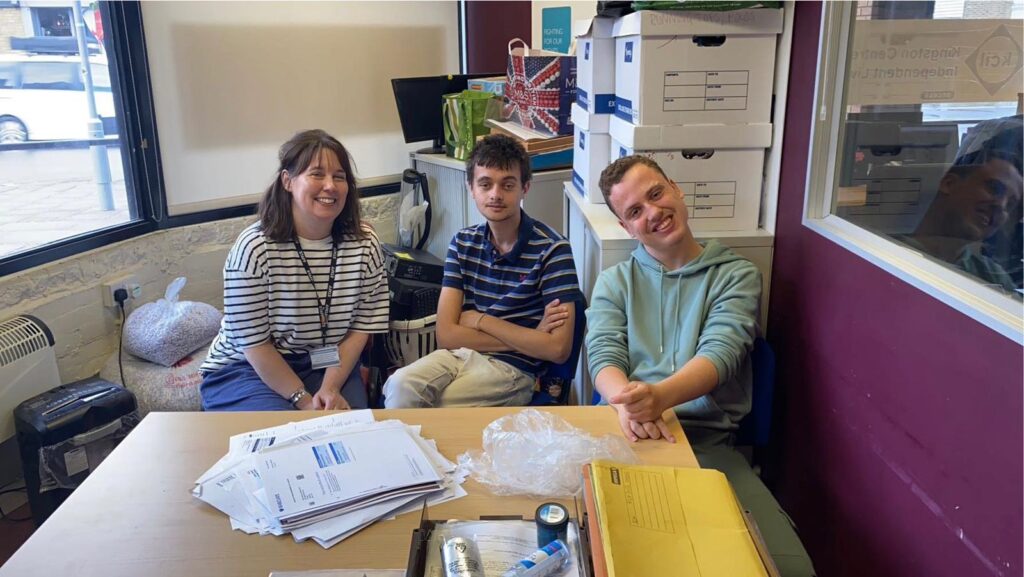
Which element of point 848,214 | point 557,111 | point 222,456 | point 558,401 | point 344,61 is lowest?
point 558,401

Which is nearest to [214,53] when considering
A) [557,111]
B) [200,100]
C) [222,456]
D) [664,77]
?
[200,100]

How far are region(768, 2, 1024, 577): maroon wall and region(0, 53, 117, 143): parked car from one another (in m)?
2.48

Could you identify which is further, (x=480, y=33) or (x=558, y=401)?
(x=480, y=33)

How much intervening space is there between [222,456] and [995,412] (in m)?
1.33

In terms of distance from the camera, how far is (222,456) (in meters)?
1.41

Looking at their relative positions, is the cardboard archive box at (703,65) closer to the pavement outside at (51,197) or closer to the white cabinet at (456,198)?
the white cabinet at (456,198)

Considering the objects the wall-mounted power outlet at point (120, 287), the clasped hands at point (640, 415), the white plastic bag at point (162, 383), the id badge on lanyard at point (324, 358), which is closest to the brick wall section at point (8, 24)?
the wall-mounted power outlet at point (120, 287)

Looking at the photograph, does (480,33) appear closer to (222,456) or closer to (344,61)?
(344,61)

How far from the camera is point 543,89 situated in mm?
3006

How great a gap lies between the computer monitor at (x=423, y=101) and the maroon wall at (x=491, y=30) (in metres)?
0.26

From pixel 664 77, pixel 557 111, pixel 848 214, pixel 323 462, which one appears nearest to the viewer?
pixel 323 462

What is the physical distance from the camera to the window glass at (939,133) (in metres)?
1.26

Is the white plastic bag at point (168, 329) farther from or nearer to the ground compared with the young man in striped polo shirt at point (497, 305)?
nearer to the ground

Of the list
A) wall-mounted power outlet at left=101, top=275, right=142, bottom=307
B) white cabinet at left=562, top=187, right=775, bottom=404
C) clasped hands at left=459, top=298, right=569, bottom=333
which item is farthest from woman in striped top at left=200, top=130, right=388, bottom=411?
wall-mounted power outlet at left=101, top=275, right=142, bottom=307
